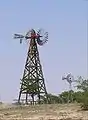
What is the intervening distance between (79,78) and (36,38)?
36.7 m

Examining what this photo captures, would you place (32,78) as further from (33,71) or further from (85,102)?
(85,102)

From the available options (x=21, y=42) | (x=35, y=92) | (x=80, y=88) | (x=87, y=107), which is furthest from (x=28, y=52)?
(x=87, y=107)

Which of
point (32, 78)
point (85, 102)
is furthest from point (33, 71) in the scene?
point (85, 102)

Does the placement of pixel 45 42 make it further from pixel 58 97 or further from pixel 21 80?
pixel 58 97

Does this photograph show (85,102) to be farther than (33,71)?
No

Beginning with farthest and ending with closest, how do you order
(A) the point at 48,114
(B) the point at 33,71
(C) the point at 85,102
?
(B) the point at 33,71
(C) the point at 85,102
(A) the point at 48,114

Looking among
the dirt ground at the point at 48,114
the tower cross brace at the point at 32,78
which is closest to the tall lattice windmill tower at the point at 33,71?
the tower cross brace at the point at 32,78

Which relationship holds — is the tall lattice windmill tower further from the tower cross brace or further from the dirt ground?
the dirt ground

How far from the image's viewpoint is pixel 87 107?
33.8 m

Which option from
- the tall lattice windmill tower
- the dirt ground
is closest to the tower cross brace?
the tall lattice windmill tower

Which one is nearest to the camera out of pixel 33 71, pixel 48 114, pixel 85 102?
pixel 48 114

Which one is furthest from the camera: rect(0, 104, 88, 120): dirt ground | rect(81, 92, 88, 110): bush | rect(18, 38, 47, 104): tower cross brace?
rect(18, 38, 47, 104): tower cross brace

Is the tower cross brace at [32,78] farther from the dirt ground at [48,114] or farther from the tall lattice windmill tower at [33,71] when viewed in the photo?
the dirt ground at [48,114]

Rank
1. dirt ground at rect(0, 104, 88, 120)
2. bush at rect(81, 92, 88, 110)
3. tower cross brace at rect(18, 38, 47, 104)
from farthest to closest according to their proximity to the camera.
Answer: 1. tower cross brace at rect(18, 38, 47, 104)
2. bush at rect(81, 92, 88, 110)
3. dirt ground at rect(0, 104, 88, 120)
